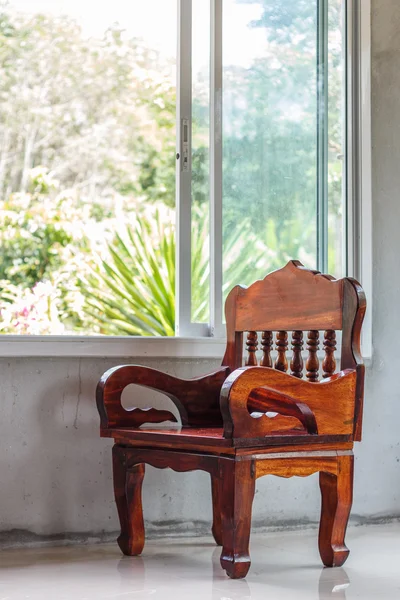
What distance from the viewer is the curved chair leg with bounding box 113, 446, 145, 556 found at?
2.64 meters

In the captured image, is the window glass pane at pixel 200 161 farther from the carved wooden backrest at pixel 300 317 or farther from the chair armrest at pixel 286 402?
the chair armrest at pixel 286 402

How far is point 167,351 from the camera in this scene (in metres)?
3.08

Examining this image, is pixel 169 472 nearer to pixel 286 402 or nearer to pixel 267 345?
pixel 267 345

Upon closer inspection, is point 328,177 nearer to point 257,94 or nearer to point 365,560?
point 257,94

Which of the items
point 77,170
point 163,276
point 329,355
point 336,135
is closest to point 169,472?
point 329,355

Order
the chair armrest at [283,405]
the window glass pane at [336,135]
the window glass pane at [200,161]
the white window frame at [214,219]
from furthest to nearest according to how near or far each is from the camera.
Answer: the window glass pane at [336,135] < the window glass pane at [200,161] < the white window frame at [214,219] < the chair armrest at [283,405]

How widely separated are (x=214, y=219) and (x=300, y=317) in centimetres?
68

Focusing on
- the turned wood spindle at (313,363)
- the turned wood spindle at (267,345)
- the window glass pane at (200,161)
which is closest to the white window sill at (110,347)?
the window glass pane at (200,161)

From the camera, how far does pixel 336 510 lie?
2.51m

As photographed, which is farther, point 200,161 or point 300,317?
point 200,161

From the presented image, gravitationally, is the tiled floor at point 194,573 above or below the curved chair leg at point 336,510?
below

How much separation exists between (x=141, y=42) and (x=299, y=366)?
5.25 meters

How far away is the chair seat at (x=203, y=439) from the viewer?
7.45 ft

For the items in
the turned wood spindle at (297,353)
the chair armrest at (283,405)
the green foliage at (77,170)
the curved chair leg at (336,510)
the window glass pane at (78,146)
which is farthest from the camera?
the window glass pane at (78,146)
